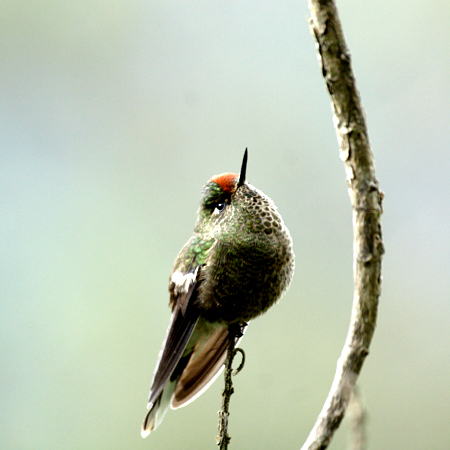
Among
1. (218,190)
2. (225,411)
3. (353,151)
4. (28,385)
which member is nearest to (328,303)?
(28,385)

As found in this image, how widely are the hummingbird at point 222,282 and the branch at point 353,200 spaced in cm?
109

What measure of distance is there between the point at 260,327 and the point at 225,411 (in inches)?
148

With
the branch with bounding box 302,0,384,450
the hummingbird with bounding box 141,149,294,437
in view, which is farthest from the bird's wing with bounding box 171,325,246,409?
the branch with bounding box 302,0,384,450

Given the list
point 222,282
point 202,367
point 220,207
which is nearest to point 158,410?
point 202,367

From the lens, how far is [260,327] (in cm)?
557

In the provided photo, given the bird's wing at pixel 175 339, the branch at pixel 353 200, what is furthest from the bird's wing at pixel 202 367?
the branch at pixel 353 200

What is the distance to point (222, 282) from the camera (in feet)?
8.06

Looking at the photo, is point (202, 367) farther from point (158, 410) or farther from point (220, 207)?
point (220, 207)

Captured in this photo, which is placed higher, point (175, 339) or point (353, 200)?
point (353, 200)

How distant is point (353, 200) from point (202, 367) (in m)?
1.56

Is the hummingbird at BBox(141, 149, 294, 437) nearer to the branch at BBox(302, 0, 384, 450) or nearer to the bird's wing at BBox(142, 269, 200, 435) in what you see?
the bird's wing at BBox(142, 269, 200, 435)

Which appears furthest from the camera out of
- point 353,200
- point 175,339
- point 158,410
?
point 158,410

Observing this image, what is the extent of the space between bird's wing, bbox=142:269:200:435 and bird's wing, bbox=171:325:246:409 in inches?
4.3

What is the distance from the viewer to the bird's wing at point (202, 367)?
2.62 m
